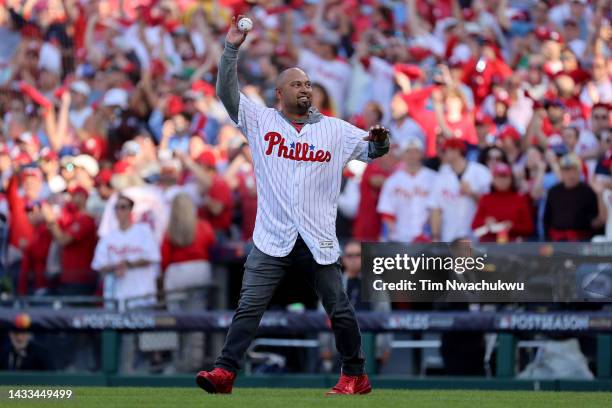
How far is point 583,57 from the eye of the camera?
17797 millimetres

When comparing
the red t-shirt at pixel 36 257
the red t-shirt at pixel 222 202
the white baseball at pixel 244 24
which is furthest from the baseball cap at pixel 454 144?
the white baseball at pixel 244 24

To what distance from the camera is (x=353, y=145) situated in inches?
367

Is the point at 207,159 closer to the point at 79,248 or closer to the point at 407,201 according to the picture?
the point at 79,248

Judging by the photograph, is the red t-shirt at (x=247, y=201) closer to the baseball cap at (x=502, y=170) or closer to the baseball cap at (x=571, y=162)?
the baseball cap at (x=502, y=170)

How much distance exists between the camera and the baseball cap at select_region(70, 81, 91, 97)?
20.2 meters

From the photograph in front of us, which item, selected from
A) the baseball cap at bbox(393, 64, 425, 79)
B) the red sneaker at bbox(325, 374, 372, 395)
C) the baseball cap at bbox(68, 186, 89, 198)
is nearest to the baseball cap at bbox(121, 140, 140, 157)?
the baseball cap at bbox(68, 186, 89, 198)

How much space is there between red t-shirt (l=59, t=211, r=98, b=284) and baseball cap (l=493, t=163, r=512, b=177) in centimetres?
451

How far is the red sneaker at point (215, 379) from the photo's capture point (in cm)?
902

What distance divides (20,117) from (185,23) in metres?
3.31

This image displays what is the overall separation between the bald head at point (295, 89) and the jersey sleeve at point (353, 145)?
0.33 m

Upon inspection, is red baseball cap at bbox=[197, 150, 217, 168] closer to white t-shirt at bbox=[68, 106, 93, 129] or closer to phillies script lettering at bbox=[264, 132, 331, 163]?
white t-shirt at bbox=[68, 106, 93, 129]

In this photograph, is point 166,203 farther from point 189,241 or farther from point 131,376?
point 131,376

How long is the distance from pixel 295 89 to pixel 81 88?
1150 cm

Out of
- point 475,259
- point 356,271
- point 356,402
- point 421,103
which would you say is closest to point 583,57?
point 421,103
